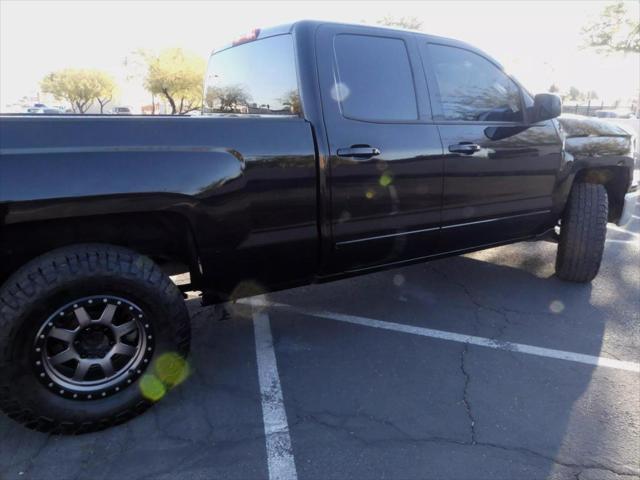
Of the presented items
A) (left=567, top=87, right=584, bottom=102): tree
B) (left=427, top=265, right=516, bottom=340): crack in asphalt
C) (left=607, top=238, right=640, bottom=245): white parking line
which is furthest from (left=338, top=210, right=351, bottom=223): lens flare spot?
(left=567, top=87, right=584, bottom=102): tree

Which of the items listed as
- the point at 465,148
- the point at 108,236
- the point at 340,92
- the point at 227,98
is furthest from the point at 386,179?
the point at 108,236

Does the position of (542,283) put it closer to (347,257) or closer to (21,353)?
(347,257)

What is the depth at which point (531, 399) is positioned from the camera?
104 inches

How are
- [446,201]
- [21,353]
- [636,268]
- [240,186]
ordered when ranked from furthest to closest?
1. [636,268]
2. [446,201]
3. [240,186]
4. [21,353]

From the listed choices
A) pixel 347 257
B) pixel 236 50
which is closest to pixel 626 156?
pixel 347 257

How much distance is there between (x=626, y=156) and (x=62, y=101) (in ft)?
193

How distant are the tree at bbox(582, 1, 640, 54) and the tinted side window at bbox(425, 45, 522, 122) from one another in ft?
82.3

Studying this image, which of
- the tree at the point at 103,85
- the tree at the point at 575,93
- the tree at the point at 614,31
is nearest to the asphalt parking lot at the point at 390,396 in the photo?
the tree at the point at 614,31

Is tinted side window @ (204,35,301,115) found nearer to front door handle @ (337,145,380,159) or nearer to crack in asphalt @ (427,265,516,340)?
front door handle @ (337,145,380,159)

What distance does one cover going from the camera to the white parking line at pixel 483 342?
9.97 ft

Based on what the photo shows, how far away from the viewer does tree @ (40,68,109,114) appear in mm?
48344

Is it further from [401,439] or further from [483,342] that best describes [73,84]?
[401,439]

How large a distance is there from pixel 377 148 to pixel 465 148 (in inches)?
29.1

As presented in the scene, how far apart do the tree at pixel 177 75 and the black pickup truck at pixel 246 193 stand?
3999 centimetres
